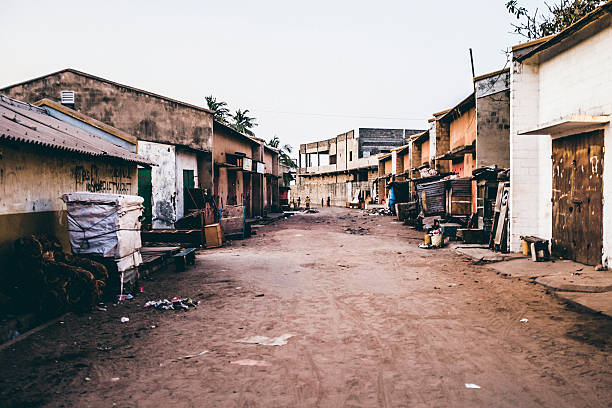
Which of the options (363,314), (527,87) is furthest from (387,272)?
(527,87)

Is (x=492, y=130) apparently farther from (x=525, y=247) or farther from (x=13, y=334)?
(x=13, y=334)

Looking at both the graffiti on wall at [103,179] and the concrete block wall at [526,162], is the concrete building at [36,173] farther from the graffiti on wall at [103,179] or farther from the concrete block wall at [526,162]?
the concrete block wall at [526,162]

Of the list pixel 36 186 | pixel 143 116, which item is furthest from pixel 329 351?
pixel 143 116

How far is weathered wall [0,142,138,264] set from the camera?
21.2ft

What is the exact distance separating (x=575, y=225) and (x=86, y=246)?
9.43 m

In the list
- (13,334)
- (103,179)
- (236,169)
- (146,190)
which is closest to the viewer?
(13,334)

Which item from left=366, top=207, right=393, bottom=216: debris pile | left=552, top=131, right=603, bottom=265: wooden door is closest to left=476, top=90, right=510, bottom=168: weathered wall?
left=552, top=131, right=603, bottom=265: wooden door

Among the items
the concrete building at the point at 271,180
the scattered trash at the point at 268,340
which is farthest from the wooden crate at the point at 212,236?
the concrete building at the point at 271,180

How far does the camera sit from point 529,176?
10703 mm

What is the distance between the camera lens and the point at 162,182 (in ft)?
56.3

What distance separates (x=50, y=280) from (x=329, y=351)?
4034mm

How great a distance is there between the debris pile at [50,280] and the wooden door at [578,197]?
9.00m

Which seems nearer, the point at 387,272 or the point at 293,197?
the point at 387,272

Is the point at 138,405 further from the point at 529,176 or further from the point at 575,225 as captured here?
the point at 529,176
